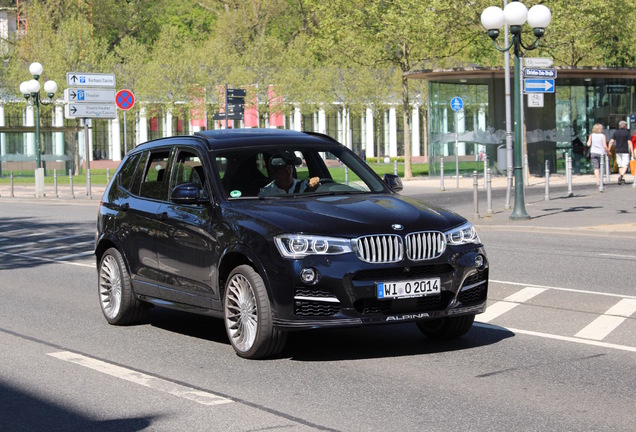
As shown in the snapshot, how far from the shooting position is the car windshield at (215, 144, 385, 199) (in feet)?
30.8

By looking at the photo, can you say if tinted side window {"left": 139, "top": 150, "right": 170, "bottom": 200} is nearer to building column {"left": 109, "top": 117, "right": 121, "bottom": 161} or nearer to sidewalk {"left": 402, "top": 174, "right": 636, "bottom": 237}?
sidewalk {"left": 402, "top": 174, "right": 636, "bottom": 237}

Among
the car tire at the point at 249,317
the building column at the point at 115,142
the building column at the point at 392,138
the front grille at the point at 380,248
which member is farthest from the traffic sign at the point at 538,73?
the building column at the point at 115,142

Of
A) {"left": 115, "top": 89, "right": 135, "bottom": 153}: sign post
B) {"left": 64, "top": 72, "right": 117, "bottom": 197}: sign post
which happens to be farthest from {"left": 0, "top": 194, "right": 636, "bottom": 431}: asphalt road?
{"left": 64, "top": 72, "right": 117, "bottom": 197}: sign post

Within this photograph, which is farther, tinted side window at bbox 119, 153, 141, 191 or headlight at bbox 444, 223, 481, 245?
tinted side window at bbox 119, 153, 141, 191

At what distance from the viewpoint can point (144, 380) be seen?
Answer: 7.89 meters

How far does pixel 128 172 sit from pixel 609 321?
4559mm

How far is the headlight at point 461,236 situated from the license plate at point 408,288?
32cm

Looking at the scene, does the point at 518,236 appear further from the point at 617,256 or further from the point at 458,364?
the point at 458,364

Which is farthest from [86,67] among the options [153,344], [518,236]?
[153,344]

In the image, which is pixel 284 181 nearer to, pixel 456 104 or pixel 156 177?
pixel 156 177

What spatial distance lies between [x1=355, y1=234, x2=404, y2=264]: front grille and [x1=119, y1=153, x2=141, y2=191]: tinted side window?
3.37m

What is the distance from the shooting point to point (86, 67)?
79.4 meters

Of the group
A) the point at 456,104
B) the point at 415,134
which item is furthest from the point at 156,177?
the point at 415,134

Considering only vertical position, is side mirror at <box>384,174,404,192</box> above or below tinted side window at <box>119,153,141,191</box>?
below
